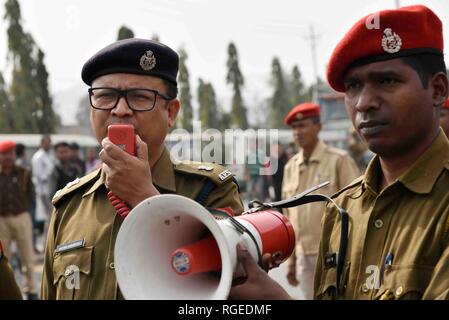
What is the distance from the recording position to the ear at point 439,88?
5.89 feet

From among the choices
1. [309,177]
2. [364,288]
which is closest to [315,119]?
[309,177]

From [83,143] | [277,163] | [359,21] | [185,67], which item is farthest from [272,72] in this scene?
[359,21]

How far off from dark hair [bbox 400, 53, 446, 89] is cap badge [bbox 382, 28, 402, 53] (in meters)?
0.04

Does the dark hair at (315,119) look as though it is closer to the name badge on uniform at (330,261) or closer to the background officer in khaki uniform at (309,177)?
the background officer in khaki uniform at (309,177)

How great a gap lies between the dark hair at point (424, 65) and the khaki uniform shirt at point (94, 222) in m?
0.84

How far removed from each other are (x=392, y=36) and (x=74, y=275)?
4.55ft

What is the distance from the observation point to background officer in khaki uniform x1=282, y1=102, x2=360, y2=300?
15.6ft

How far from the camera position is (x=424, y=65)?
69.8 inches

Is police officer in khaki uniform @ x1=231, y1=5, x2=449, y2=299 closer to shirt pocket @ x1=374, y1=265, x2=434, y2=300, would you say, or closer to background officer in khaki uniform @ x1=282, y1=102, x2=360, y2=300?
shirt pocket @ x1=374, y1=265, x2=434, y2=300

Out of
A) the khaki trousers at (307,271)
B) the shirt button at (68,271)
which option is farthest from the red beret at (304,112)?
the shirt button at (68,271)

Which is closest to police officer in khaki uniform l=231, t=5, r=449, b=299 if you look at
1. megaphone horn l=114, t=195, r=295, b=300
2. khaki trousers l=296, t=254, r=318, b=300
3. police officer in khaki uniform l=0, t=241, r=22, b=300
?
megaphone horn l=114, t=195, r=295, b=300
